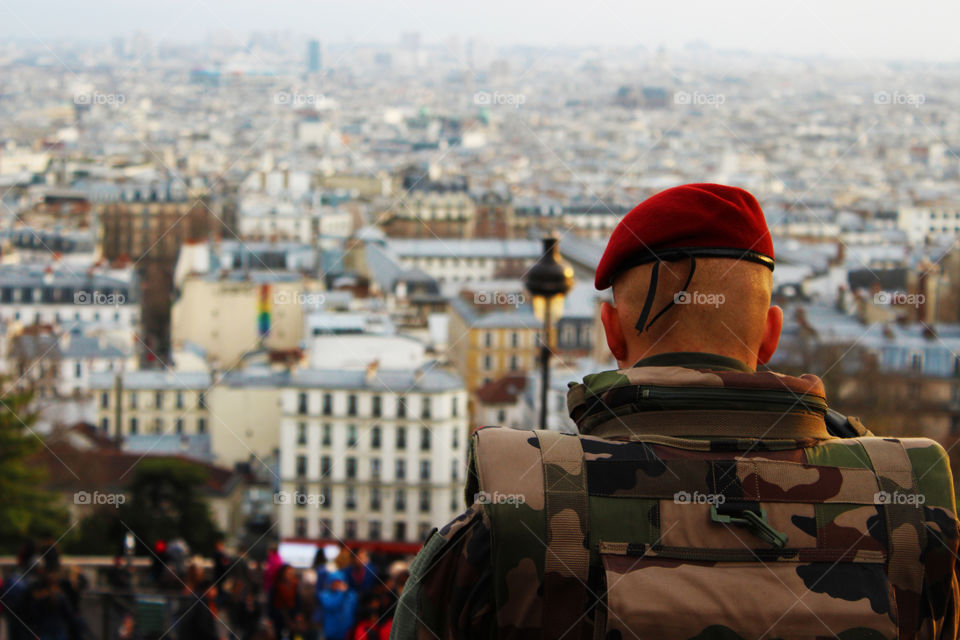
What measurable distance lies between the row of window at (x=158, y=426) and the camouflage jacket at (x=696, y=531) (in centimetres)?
2112

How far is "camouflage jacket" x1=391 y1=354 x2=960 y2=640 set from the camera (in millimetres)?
882

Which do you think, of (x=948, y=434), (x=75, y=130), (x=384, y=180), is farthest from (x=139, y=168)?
(x=948, y=434)

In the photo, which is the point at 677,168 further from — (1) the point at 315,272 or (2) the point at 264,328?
(2) the point at 264,328

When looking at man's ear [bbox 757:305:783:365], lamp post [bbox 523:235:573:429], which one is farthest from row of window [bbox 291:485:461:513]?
man's ear [bbox 757:305:783:365]

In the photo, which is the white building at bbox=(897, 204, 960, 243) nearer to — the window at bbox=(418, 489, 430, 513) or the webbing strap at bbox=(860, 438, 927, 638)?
the window at bbox=(418, 489, 430, 513)

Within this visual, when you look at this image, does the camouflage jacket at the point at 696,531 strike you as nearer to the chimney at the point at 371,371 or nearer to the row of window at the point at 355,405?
the row of window at the point at 355,405

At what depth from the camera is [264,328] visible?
27938 millimetres

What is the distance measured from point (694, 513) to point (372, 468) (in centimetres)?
1792

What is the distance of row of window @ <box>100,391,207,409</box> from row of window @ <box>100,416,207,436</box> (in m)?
0.22

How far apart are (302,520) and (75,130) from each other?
2136 inches

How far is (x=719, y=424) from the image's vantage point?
0.95m

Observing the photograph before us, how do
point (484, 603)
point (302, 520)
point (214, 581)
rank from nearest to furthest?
point (484, 603) < point (214, 581) < point (302, 520)

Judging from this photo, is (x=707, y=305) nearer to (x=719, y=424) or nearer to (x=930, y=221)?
(x=719, y=424)

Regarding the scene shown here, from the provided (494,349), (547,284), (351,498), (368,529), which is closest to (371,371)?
(351,498)
